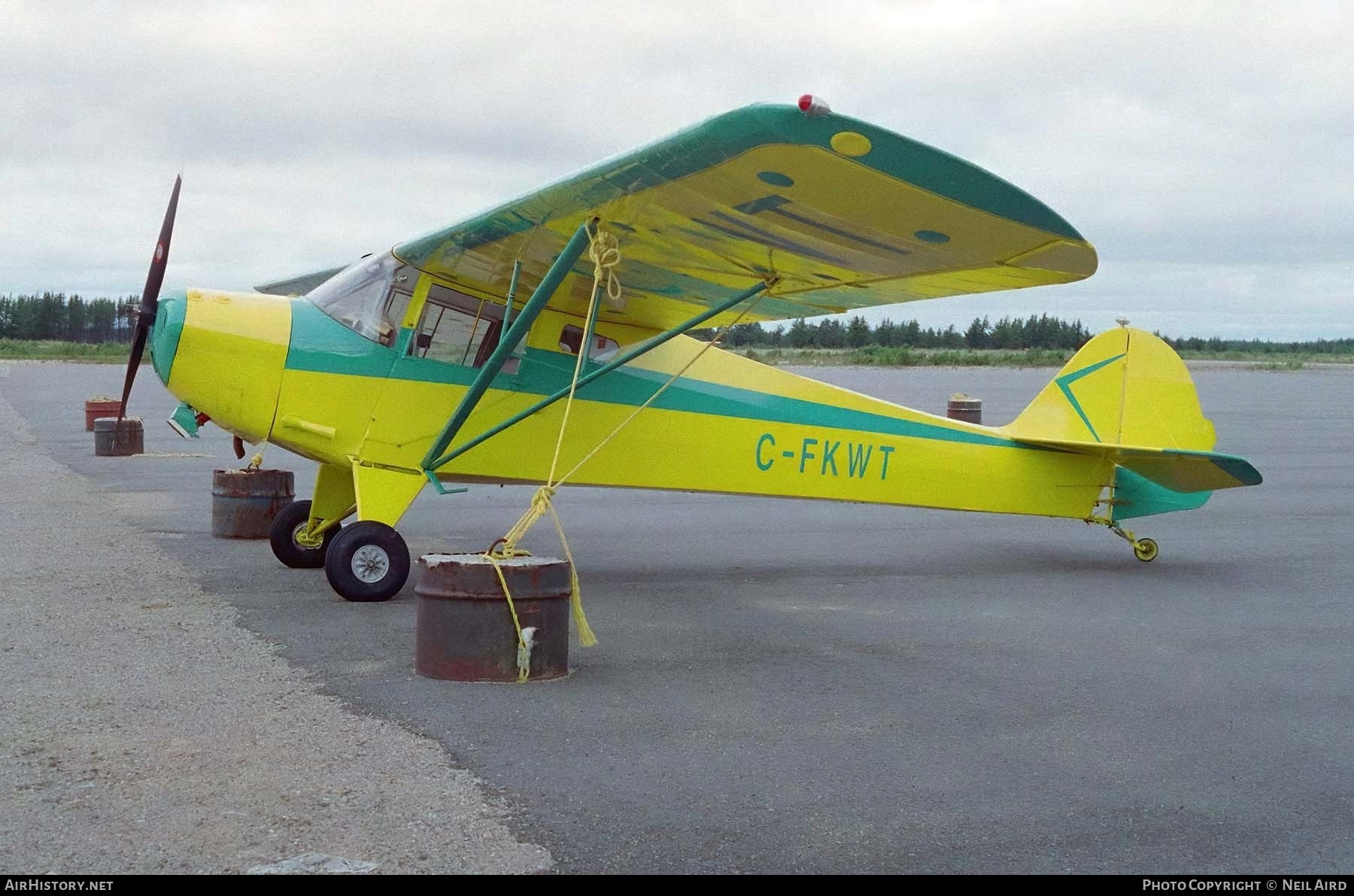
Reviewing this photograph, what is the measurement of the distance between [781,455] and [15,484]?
10.4 m

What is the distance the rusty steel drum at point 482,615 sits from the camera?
5.96m

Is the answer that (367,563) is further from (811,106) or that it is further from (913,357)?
(913,357)

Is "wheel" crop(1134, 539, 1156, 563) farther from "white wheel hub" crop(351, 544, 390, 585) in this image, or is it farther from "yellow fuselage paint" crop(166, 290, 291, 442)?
"yellow fuselage paint" crop(166, 290, 291, 442)

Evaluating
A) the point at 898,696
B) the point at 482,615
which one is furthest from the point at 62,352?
the point at 898,696

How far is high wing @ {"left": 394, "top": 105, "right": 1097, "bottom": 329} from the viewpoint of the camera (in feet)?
18.0

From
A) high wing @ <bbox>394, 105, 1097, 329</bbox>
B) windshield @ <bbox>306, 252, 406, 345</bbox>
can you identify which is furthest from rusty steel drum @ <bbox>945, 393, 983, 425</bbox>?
windshield @ <bbox>306, 252, 406, 345</bbox>

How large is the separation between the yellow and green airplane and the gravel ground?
1.85m

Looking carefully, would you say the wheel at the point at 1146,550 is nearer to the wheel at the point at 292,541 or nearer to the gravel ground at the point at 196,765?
the wheel at the point at 292,541

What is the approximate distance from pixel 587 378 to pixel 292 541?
3260 millimetres

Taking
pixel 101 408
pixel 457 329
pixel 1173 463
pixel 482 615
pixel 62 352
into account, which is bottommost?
pixel 62 352

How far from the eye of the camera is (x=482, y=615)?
600 cm

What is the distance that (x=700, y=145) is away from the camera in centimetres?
575

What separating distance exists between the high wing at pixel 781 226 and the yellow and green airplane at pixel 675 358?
21 millimetres

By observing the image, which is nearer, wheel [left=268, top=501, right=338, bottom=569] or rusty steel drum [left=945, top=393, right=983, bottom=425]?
wheel [left=268, top=501, right=338, bottom=569]
